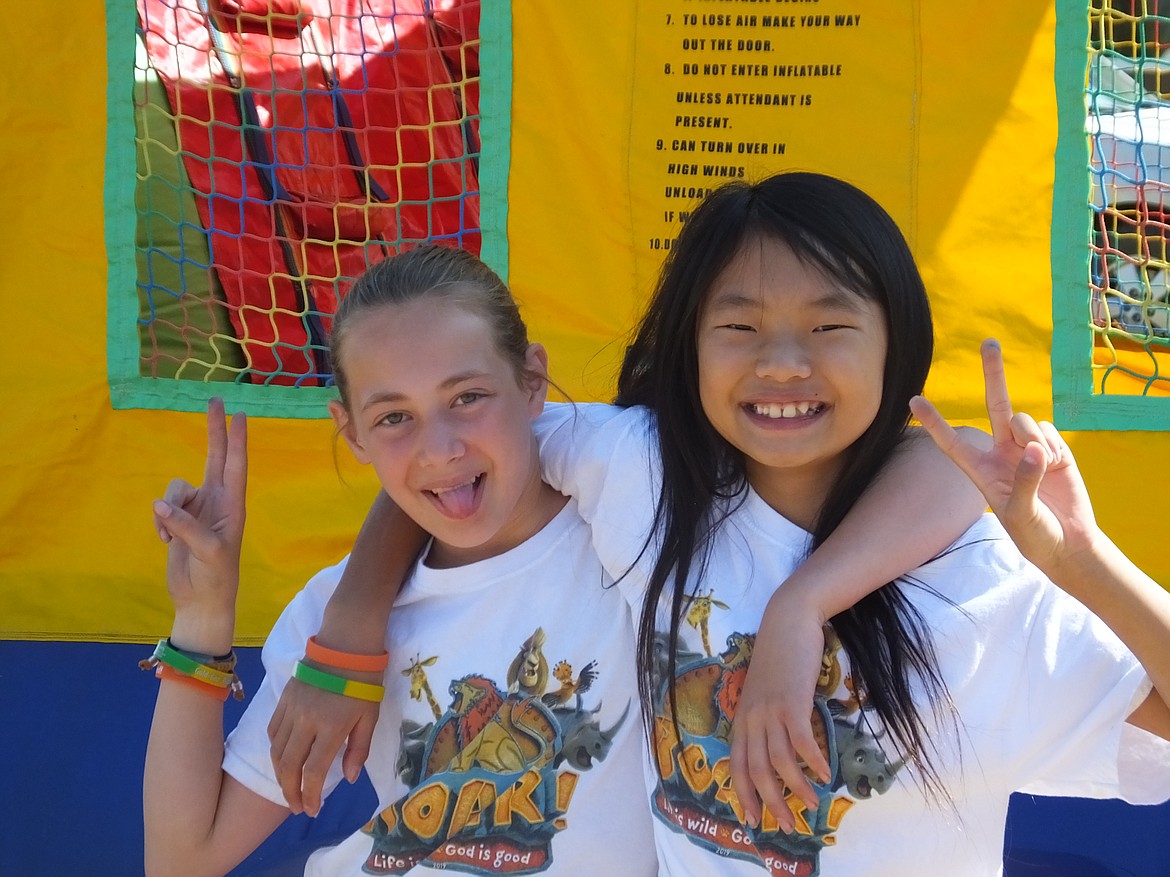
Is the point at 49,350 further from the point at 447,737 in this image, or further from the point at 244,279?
the point at 447,737

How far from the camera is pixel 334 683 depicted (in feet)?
3.74

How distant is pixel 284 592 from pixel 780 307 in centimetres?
133

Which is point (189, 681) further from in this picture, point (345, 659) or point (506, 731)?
point (506, 731)

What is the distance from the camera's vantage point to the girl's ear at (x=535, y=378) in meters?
1.26

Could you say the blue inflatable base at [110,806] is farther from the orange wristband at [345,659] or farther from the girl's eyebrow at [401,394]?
the girl's eyebrow at [401,394]

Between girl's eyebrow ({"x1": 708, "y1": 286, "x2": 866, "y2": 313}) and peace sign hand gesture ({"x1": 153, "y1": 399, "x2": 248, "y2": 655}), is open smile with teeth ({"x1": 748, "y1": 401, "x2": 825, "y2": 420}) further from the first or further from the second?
peace sign hand gesture ({"x1": 153, "y1": 399, "x2": 248, "y2": 655})

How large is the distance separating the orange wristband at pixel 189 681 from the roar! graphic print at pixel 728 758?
0.45 m

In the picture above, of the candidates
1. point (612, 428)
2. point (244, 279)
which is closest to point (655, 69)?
point (244, 279)

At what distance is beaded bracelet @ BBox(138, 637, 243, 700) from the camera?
1.16 meters

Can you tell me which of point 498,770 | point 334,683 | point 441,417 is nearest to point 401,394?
point 441,417

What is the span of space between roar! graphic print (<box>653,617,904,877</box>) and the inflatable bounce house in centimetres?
98

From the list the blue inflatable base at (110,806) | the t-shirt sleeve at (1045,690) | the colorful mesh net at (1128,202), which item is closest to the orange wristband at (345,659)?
the t-shirt sleeve at (1045,690)

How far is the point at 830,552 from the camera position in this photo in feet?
3.42

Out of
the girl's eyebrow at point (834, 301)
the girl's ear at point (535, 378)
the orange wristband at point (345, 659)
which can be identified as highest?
the girl's eyebrow at point (834, 301)
